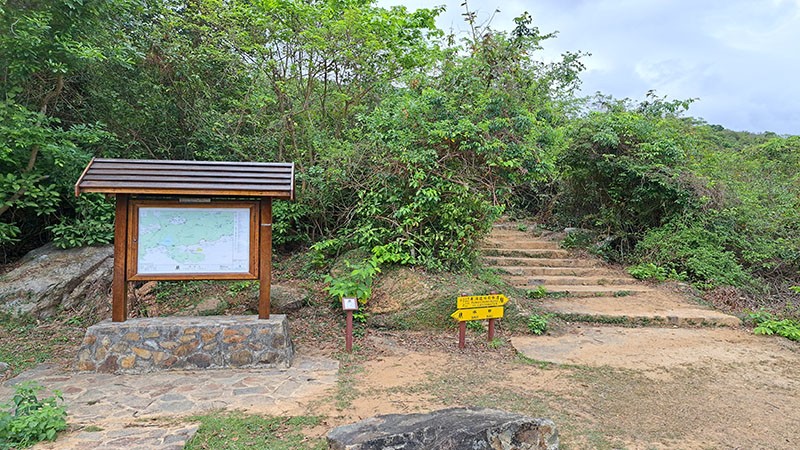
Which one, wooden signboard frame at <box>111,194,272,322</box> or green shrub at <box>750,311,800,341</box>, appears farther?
green shrub at <box>750,311,800,341</box>

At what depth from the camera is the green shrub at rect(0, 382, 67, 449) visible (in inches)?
107

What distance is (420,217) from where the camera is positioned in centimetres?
616

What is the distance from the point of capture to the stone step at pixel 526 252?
28.3 feet

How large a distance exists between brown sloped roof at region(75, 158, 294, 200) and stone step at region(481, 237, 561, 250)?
5.46 metres

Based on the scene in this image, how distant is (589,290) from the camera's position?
727cm

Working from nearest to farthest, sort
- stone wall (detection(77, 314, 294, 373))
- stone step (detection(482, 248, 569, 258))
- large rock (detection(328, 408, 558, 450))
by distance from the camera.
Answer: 1. large rock (detection(328, 408, 558, 450))
2. stone wall (detection(77, 314, 294, 373))
3. stone step (detection(482, 248, 569, 258))

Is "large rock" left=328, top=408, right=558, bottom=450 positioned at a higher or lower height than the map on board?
lower

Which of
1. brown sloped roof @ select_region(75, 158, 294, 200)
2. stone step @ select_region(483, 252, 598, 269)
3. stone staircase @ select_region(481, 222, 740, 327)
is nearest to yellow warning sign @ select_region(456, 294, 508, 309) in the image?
stone staircase @ select_region(481, 222, 740, 327)

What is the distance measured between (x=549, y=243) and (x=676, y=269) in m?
2.47

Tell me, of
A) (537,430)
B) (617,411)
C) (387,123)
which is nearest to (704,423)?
(617,411)

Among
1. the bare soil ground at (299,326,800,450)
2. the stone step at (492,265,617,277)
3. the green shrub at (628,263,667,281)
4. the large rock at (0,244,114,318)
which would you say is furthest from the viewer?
the green shrub at (628,263,667,281)

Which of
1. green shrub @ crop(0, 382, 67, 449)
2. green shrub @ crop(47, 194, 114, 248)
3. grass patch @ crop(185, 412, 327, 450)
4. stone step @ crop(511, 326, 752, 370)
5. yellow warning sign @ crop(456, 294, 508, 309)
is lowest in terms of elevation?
grass patch @ crop(185, 412, 327, 450)

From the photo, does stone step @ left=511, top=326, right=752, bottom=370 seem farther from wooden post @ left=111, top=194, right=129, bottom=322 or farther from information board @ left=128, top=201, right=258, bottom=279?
wooden post @ left=111, top=194, right=129, bottom=322

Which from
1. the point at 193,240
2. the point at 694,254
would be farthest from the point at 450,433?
the point at 694,254
